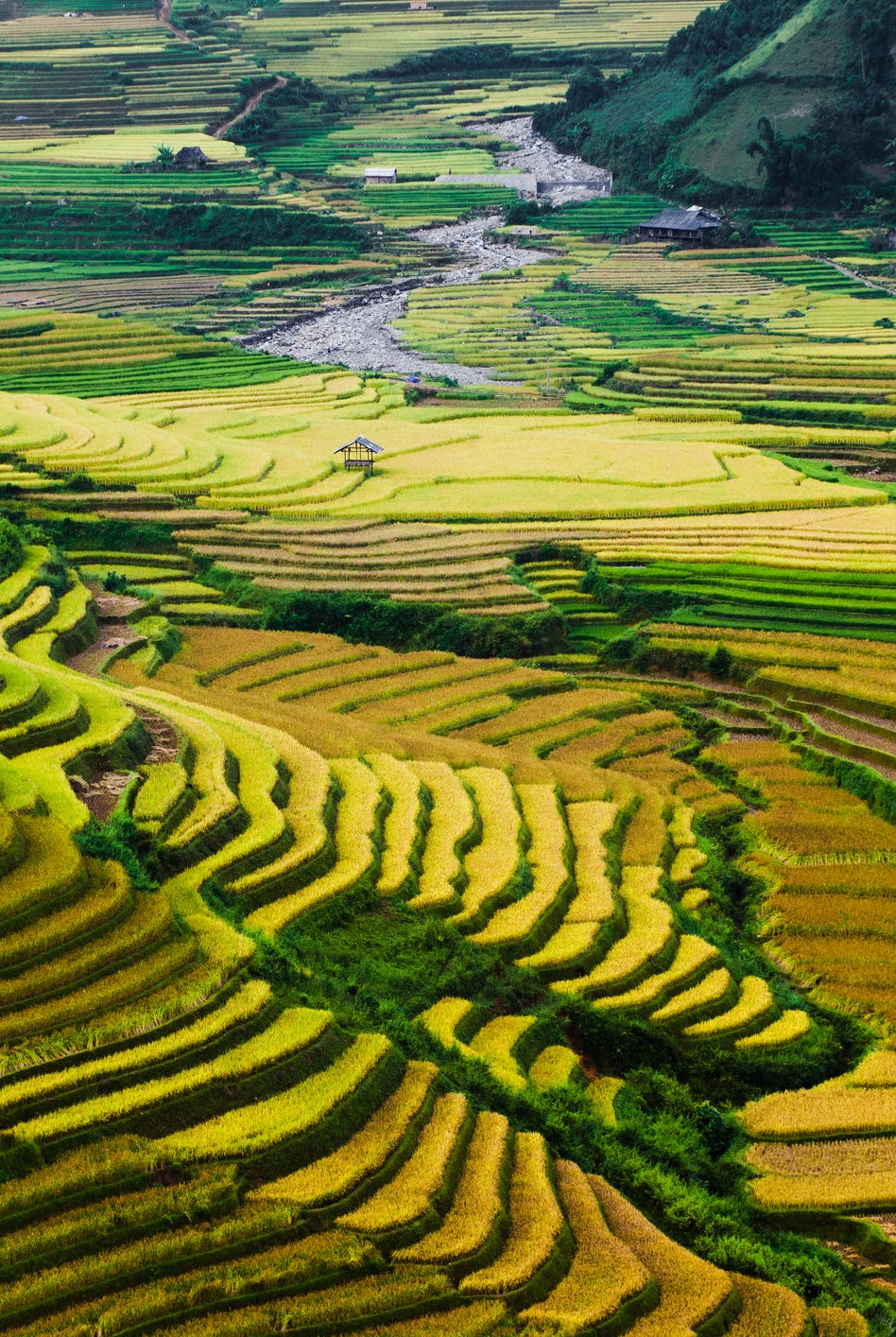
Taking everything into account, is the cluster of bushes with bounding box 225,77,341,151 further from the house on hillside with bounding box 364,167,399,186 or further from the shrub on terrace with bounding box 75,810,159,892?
the shrub on terrace with bounding box 75,810,159,892

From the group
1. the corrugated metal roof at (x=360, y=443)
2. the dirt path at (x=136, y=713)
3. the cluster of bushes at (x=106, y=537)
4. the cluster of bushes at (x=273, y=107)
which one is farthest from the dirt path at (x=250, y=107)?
the dirt path at (x=136, y=713)

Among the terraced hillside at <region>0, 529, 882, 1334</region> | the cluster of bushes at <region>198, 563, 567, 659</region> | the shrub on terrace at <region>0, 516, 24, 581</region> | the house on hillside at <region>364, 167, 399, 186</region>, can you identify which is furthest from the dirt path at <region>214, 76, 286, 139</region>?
the terraced hillside at <region>0, 529, 882, 1334</region>

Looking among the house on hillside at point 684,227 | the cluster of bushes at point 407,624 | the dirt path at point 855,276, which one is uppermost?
the house on hillside at point 684,227

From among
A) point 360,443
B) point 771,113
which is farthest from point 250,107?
point 360,443

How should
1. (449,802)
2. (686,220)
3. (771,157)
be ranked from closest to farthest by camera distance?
(449,802), (686,220), (771,157)

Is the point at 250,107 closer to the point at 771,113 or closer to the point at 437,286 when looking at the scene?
the point at 437,286

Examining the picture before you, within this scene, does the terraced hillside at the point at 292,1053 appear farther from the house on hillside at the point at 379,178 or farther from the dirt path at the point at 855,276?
the house on hillside at the point at 379,178
